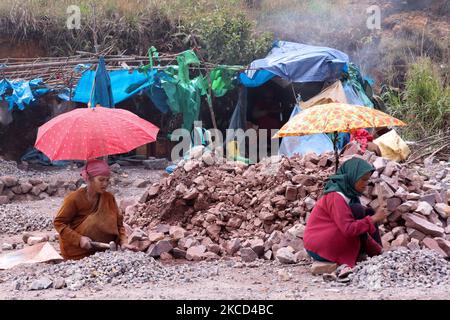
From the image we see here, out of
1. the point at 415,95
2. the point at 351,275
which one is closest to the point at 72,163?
the point at 415,95

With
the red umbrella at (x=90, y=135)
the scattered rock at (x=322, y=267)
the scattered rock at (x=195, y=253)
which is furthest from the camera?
the scattered rock at (x=195, y=253)

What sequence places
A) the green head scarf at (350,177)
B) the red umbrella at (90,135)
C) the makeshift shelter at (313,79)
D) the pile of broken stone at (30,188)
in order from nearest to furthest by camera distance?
the red umbrella at (90,135) < the green head scarf at (350,177) < the pile of broken stone at (30,188) < the makeshift shelter at (313,79)

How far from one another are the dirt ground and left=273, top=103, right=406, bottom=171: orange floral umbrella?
121 cm

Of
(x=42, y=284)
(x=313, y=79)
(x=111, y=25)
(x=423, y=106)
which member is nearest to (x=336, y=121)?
(x=42, y=284)

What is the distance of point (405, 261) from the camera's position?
486cm

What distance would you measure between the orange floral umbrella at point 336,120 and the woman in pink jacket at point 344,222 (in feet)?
0.98

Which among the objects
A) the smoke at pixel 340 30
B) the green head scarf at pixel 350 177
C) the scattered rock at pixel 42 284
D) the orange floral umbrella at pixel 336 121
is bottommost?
the scattered rock at pixel 42 284

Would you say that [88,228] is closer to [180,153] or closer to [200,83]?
[200,83]

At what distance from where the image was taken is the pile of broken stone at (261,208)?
599 centimetres

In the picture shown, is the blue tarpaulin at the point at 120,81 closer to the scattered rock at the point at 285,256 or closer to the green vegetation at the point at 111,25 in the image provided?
the green vegetation at the point at 111,25

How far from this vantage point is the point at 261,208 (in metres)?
6.83

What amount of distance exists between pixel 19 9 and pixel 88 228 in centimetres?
1185

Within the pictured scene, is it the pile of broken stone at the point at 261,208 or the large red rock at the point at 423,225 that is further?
the pile of broken stone at the point at 261,208

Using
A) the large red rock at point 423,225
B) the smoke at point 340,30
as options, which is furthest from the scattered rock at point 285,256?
the smoke at point 340,30
